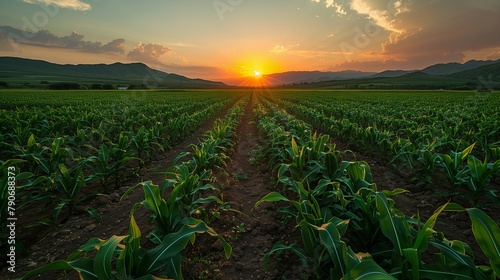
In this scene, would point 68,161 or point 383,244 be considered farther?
point 68,161

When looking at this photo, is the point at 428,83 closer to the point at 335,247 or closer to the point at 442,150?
the point at 442,150

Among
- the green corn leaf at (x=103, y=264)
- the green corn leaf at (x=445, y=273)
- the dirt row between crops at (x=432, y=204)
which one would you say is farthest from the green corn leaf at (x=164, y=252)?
the dirt row between crops at (x=432, y=204)

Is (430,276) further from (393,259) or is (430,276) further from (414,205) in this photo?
(414,205)

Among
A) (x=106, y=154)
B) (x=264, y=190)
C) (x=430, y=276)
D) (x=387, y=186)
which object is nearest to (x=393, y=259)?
(x=430, y=276)

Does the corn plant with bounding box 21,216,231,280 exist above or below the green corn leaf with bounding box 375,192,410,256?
below

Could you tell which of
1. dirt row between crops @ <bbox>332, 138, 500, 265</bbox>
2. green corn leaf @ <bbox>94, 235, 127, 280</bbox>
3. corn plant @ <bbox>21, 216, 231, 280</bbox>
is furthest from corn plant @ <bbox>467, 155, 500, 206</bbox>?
green corn leaf @ <bbox>94, 235, 127, 280</bbox>

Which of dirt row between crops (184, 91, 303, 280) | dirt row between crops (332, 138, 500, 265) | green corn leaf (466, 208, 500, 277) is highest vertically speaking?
green corn leaf (466, 208, 500, 277)

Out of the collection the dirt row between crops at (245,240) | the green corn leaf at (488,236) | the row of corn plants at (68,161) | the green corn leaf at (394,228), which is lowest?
the dirt row between crops at (245,240)

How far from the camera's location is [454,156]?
13.5 feet

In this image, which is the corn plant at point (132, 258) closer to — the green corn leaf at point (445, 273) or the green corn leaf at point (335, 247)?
the green corn leaf at point (335, 247)

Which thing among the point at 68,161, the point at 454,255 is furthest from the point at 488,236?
the point at 68,161

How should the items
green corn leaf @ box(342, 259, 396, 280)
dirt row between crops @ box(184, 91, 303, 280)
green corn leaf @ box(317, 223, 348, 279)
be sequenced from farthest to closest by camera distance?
dirt row between crops @ box(184, 91, 303, 280), green corn leaf @ box(317, 223, 348, 279), green corn leaf @ box(342, 259, 396, 280)

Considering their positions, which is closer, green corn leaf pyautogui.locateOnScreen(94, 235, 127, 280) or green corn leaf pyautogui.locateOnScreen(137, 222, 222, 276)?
green corn leaf pyautogui.locateOnScreen(94, 235, 127, 280)

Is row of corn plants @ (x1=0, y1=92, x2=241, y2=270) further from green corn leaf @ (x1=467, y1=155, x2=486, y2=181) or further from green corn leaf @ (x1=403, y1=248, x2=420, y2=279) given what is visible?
green corn leaf @ (x1=467, y1=155, x2=486, y2=181)
